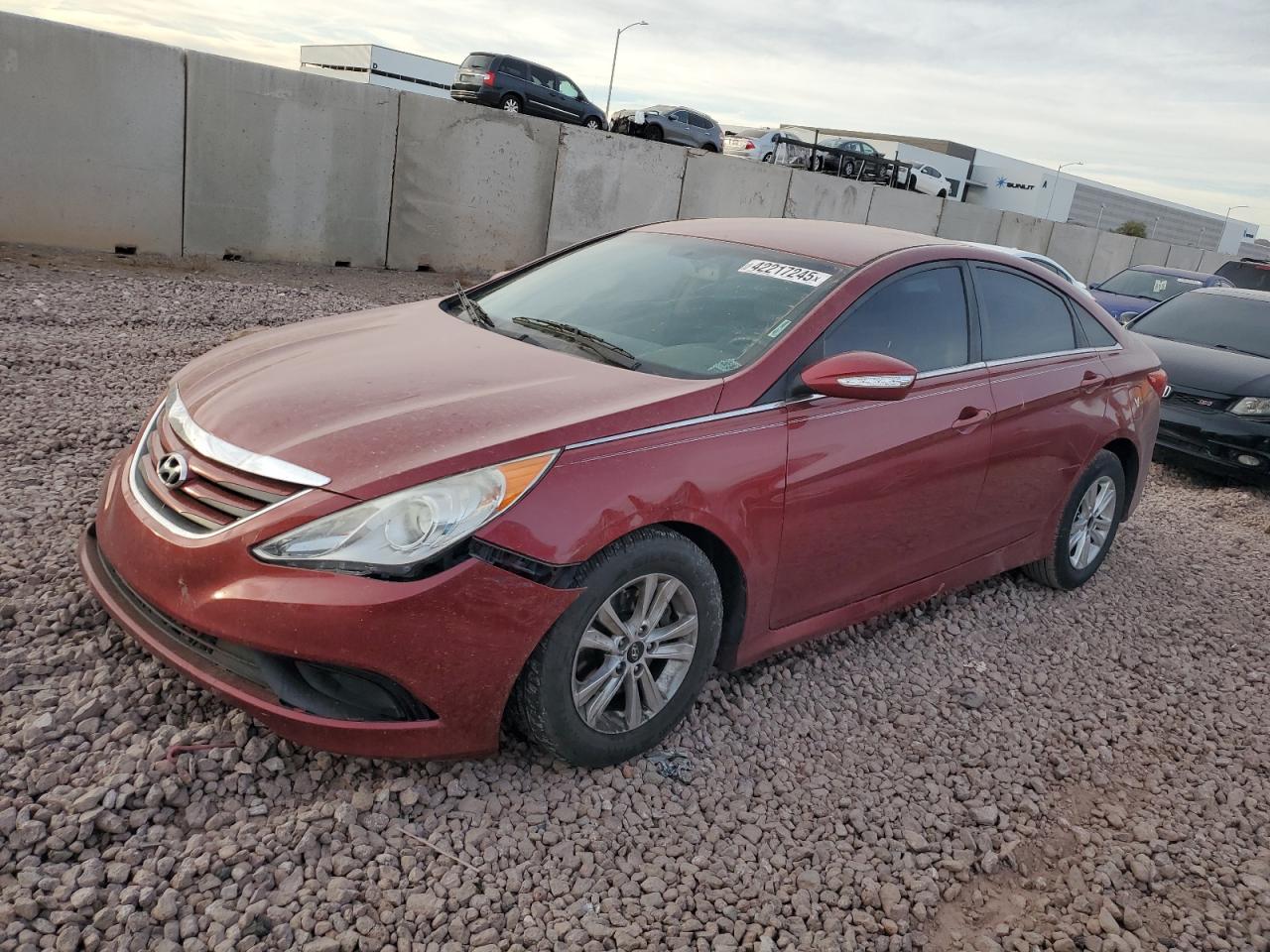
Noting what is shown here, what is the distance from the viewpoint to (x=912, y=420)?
3.73m

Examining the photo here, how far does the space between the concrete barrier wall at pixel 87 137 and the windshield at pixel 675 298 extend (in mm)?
7864

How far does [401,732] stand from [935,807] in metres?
1.66

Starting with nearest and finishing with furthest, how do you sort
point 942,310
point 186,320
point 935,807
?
point 935,807, point 942,310, point 186,320

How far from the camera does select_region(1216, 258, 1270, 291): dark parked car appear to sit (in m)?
16.8

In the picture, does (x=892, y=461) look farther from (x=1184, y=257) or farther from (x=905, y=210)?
(x=1184, y=257)

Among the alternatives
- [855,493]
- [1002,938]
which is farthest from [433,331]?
[1002,938]

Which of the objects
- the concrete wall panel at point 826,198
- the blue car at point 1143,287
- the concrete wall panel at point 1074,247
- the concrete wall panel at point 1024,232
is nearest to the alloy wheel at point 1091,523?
the blue car at point 1143,287

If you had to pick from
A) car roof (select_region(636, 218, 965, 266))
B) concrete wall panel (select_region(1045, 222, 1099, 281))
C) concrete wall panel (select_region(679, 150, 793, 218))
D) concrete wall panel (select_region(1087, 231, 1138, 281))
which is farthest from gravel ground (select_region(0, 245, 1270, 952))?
concrete wall panel (select_region(1087, 231, 1138, 281))

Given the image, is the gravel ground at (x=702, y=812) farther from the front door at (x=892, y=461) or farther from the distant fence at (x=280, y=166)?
the distant fence at (x=280, y=166)

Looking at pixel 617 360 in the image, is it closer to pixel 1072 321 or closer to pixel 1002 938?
pixel 1002 938

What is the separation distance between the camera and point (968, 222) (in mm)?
26641

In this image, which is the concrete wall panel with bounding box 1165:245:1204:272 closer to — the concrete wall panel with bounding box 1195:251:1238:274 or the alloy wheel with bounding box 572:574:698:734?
the concrete wall panel with bounding box 1195:251:1238:274

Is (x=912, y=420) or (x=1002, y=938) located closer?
(x=1002, y=938)

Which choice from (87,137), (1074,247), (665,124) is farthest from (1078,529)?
(1074,247)
